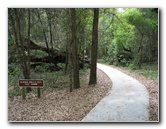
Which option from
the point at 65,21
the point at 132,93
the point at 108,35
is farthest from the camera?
the point at 108,35

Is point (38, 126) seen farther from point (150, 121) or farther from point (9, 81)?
point (150, 121)

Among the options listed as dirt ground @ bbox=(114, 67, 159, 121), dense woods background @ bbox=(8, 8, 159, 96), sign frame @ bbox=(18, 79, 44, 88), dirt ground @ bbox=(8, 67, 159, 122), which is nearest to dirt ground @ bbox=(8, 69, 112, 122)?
dirt ground @ bbox=(8, 67, 159, 122)

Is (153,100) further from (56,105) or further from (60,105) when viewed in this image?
(56,105)

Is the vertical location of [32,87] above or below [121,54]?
below

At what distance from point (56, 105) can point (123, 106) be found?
5.85ft

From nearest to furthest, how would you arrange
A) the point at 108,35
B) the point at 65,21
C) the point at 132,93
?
1. the point at 132,93
2. the point at 65,21
3. the point at 108,35

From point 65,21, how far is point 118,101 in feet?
10.5

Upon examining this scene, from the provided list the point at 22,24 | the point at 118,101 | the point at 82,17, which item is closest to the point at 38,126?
the point at 118,101

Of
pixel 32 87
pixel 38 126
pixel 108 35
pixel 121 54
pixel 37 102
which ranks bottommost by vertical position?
pixel 38 126

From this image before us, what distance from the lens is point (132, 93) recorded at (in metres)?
6.87

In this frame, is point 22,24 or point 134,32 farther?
point 134,32

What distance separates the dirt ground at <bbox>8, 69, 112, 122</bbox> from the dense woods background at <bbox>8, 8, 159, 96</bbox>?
0.29 meters

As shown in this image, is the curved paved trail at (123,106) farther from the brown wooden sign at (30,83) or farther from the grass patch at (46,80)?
the grass patch at (46,80)

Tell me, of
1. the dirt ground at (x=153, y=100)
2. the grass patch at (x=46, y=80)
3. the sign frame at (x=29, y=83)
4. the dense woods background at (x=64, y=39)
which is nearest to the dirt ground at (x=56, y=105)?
the grass patch at (x=46, y=80)
